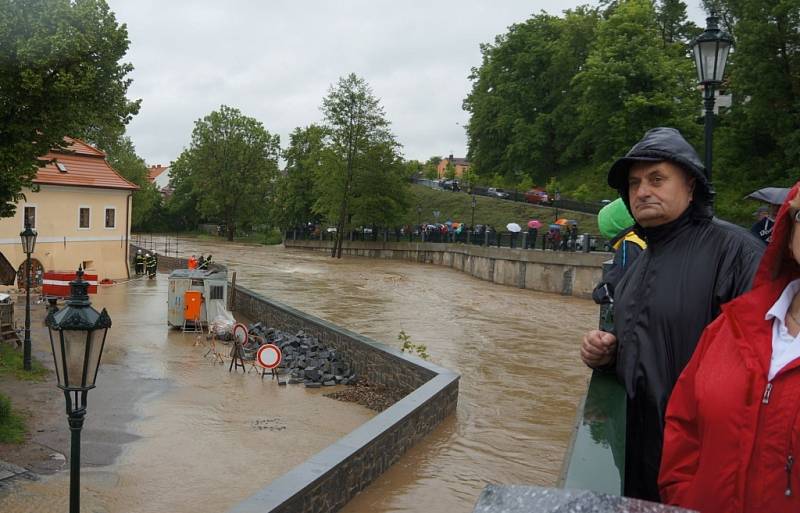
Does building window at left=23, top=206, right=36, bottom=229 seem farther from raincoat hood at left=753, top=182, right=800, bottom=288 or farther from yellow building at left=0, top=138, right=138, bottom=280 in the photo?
raincoat hood at left=753, top=182, right=800, bottom=288

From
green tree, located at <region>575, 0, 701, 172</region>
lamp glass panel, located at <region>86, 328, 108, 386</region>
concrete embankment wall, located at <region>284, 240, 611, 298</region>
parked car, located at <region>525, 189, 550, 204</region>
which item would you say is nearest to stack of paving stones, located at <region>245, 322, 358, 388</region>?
lamp glass panel, located at <region>86, 328, 108, 386</region>

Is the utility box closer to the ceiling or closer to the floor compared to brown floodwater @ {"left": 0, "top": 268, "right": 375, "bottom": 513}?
closer to the ceiling

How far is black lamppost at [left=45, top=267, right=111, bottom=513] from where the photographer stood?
227 inches

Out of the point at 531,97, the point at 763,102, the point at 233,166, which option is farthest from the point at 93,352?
the point at 233,166

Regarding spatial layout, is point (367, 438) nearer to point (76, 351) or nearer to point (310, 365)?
point (76, 351)

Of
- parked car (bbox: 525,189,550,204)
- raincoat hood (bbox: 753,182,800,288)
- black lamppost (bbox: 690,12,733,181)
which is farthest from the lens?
parked car (bbox: 525,189,550,204)

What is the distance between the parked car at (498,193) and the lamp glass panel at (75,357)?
5908cm

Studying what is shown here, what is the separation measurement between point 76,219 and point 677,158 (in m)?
37.2

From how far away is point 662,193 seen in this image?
288 centimetres

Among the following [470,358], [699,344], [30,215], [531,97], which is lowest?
[470,358]

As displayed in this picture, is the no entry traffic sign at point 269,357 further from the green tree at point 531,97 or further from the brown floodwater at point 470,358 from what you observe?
the green tree at point 531,97

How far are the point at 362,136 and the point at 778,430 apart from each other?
2415 inches

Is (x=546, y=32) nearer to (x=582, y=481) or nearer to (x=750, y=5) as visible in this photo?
(x=750, y=5)

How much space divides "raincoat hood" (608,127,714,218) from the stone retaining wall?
13.9 feet
